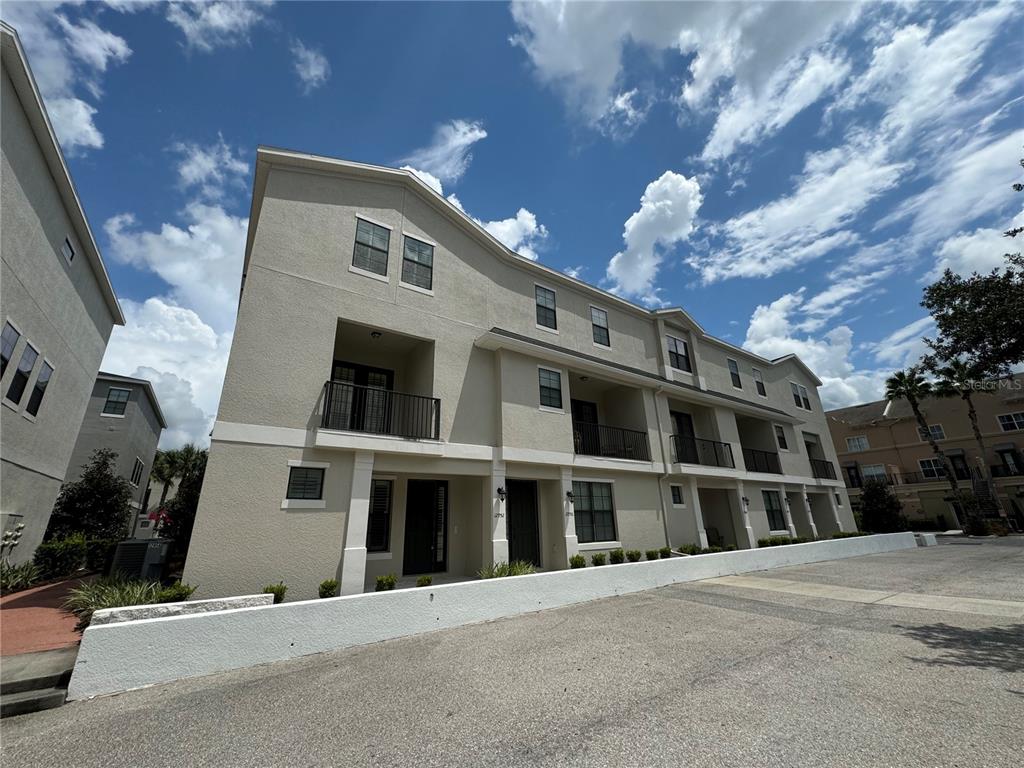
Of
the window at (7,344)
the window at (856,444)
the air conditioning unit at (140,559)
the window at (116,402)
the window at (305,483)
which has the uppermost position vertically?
the window at (116,402)

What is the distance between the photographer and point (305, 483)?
853 cm

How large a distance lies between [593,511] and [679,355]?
9247 millimetres

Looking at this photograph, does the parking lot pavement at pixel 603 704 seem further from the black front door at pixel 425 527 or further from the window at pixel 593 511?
the window at pixel 593 511

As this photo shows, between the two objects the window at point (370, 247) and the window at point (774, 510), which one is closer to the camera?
Answer: the window at point (370, 247)

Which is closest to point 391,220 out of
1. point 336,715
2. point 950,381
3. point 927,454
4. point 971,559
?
point 336,715

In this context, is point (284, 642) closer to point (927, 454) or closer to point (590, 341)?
point (590, 341)

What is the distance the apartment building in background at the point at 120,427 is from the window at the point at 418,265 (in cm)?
2132

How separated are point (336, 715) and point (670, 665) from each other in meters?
Result: 3.97

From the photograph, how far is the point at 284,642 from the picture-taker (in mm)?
5887

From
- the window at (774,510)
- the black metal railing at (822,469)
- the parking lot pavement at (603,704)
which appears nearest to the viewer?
the parking lot pavement at (603,704)

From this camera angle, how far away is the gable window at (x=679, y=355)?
1797 cm

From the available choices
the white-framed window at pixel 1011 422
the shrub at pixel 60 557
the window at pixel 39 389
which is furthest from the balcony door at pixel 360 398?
the white-framed window at pixel 1011 422

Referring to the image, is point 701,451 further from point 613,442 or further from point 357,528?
point 357,528

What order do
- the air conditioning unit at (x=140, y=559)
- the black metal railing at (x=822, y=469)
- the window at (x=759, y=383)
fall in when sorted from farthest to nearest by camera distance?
the black metal railing at (x=822, y=469) → the window at (x=759, y=383) → the air conditioning unit at (x=140, y=559)
